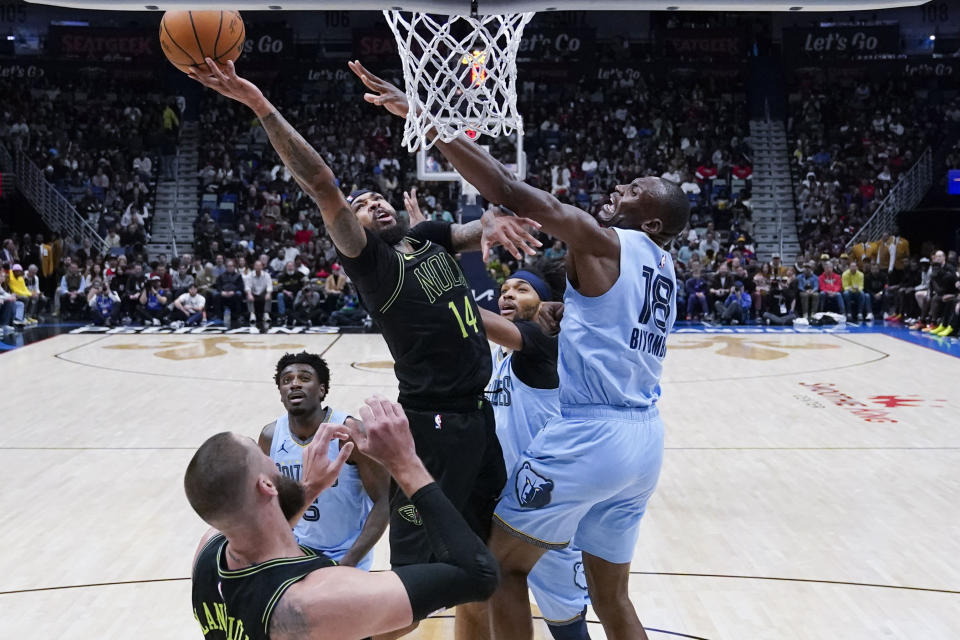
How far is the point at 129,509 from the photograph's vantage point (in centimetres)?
614

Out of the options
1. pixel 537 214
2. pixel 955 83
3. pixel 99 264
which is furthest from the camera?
pixel 955 83

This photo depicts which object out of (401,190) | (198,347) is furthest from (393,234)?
(401,190)

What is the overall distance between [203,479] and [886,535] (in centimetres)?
448

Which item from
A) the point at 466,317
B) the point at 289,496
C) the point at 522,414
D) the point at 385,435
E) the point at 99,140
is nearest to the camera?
the point at 385,435

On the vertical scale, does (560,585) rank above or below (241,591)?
below

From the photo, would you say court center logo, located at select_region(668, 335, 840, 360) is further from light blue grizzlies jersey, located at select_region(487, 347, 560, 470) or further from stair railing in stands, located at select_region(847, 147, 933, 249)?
light blue grizzlies jersey, located at select_region(487, 347, 560, 470)

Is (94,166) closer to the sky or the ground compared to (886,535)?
closer to the sky

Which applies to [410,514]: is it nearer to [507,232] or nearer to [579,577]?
[579,577]

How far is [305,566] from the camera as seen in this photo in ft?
7.63

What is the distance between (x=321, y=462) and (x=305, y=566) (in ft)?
0.97

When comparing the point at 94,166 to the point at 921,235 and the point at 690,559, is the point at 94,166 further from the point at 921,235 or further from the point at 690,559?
the point at 690,559

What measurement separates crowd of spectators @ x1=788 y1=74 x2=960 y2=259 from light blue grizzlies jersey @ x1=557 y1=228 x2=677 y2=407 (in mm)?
18340

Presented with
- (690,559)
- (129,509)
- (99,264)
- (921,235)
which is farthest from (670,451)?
(921,235)

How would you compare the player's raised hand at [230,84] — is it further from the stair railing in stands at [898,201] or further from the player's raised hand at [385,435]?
the stair railing in stands at [898,201]
